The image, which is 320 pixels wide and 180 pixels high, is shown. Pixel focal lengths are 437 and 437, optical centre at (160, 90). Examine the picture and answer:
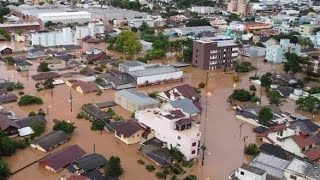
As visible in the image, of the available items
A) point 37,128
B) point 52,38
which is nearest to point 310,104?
point 37,128

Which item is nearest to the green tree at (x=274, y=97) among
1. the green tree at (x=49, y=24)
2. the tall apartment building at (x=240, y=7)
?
the green tree at (x=49, y=24)

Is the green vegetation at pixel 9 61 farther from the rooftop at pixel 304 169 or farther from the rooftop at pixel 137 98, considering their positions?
the rooftop at pixel 304 169

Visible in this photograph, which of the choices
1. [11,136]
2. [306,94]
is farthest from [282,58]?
[11,136]

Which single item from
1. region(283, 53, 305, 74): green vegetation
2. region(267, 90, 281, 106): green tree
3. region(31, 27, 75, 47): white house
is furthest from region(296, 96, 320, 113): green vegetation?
region(31, 27, 75, 47): white house

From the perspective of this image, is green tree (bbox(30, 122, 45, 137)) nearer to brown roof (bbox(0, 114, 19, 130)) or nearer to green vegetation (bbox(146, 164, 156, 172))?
brown roof (bbox(0, 114, 19, 130))

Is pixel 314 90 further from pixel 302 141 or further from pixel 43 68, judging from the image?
pixel 43 68

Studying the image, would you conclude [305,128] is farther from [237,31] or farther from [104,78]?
[237,31]
